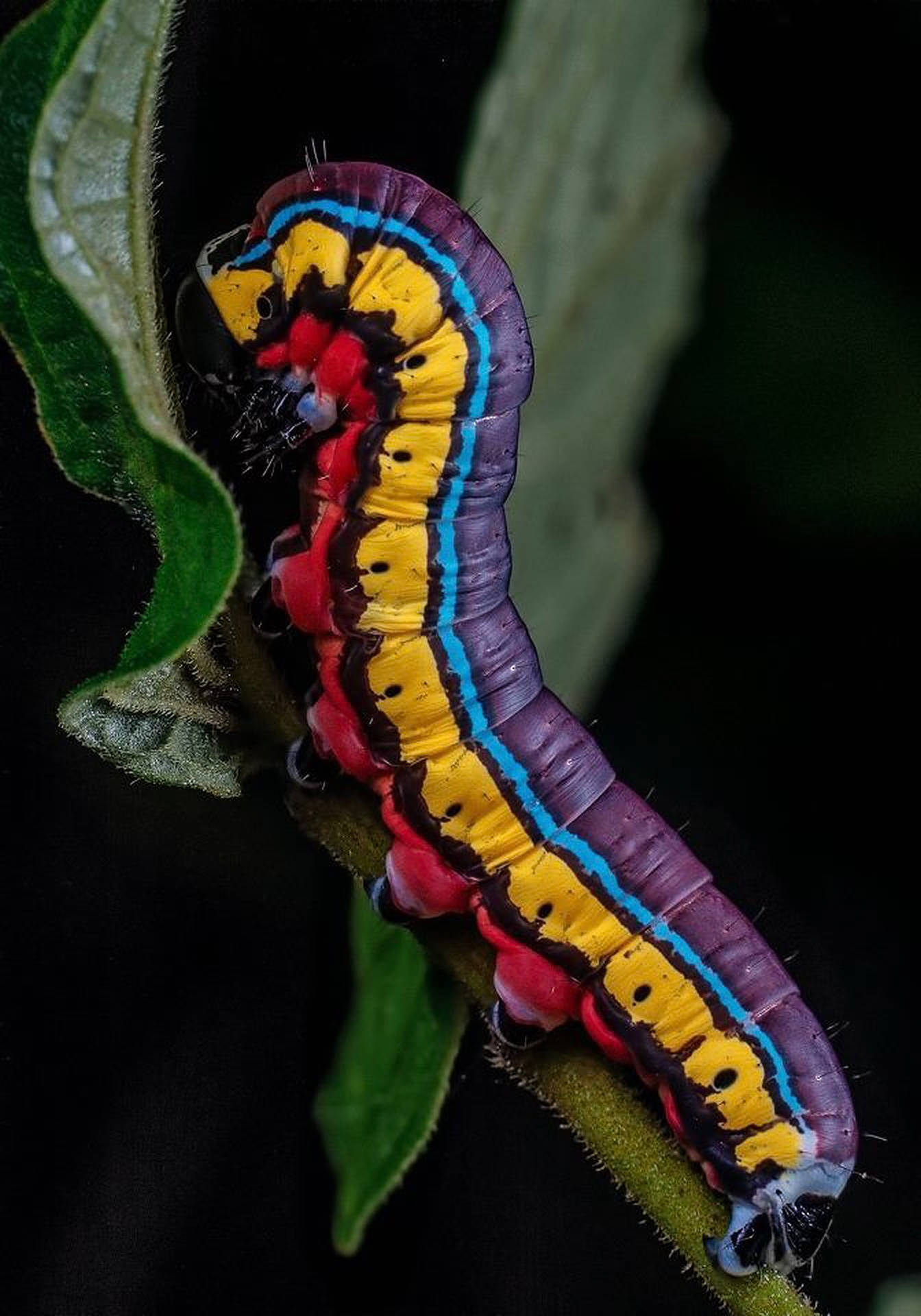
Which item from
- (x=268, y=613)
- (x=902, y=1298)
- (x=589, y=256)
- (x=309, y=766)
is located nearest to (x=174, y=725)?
(x=309, y=766)

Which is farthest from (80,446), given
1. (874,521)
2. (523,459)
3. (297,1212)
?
(874,521)

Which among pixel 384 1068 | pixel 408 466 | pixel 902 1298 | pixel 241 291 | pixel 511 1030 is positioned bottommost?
pixel 902 1298

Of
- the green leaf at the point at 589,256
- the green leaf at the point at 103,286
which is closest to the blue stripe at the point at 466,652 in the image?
the green leaf at the point at 589,256

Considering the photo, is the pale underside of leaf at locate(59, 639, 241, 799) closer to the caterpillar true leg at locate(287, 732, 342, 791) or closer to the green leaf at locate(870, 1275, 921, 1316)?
the caterpillar true leg at locate(287, 732, 342, 791)

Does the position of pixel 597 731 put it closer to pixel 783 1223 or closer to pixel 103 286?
pixel 783 1223

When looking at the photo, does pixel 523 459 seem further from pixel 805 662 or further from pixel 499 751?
pixel 805 662
